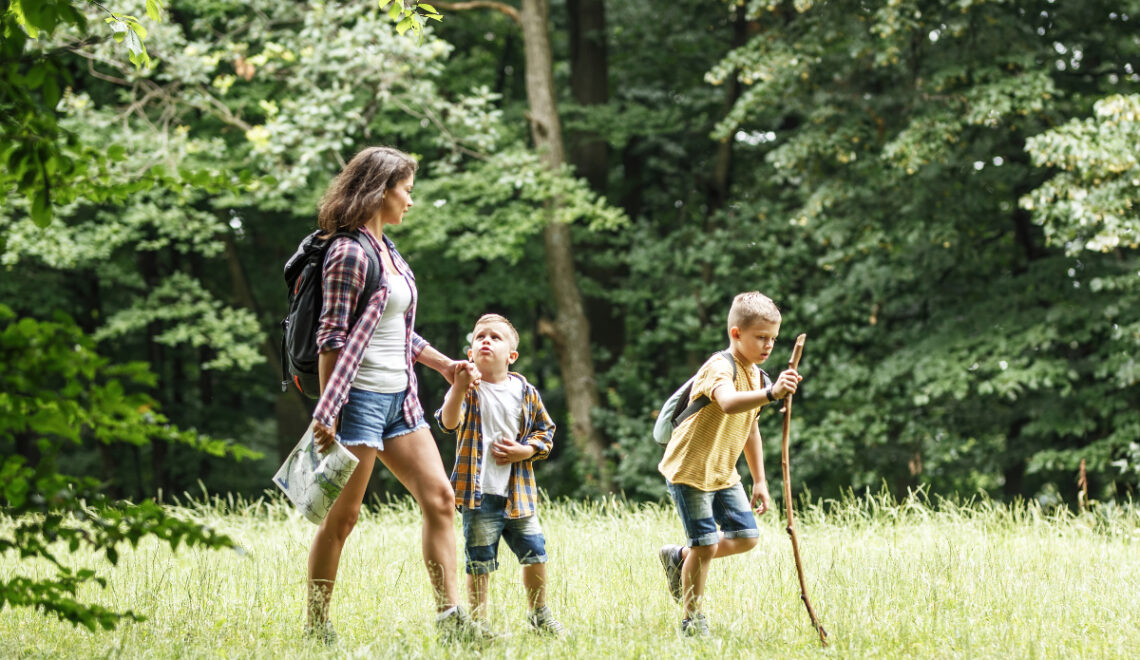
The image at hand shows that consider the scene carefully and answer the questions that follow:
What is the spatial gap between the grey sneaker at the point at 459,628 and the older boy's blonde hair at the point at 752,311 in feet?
5.18

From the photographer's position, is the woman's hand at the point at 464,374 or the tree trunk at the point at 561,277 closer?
the woman's hand at the point at 464,374

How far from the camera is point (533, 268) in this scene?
15031mm

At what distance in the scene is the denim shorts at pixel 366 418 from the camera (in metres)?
3.66

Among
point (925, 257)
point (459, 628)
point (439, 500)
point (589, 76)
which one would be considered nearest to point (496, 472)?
point (439, 500)

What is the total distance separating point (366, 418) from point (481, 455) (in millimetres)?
570

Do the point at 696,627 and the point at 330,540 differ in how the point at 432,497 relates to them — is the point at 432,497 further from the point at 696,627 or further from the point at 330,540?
the point at 696,627

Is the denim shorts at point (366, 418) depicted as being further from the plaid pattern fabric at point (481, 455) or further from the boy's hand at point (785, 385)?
the boy's hand at point (785, 385)

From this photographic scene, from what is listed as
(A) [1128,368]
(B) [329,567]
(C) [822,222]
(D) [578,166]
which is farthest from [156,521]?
(D) [578,166]

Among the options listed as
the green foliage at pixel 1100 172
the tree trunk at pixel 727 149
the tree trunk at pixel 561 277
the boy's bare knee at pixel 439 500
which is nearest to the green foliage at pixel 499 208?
the tree trunk at pixel 561 277

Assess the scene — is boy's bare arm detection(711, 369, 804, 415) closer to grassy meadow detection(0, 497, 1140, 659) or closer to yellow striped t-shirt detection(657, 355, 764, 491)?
yellow striped t-shirt detection(657, 355, 764, 491)

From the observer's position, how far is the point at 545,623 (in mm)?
4035

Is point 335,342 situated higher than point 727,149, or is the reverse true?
point 727,149

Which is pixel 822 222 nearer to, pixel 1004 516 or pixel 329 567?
pixel 1004 516

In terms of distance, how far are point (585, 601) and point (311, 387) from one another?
5.41 feet
